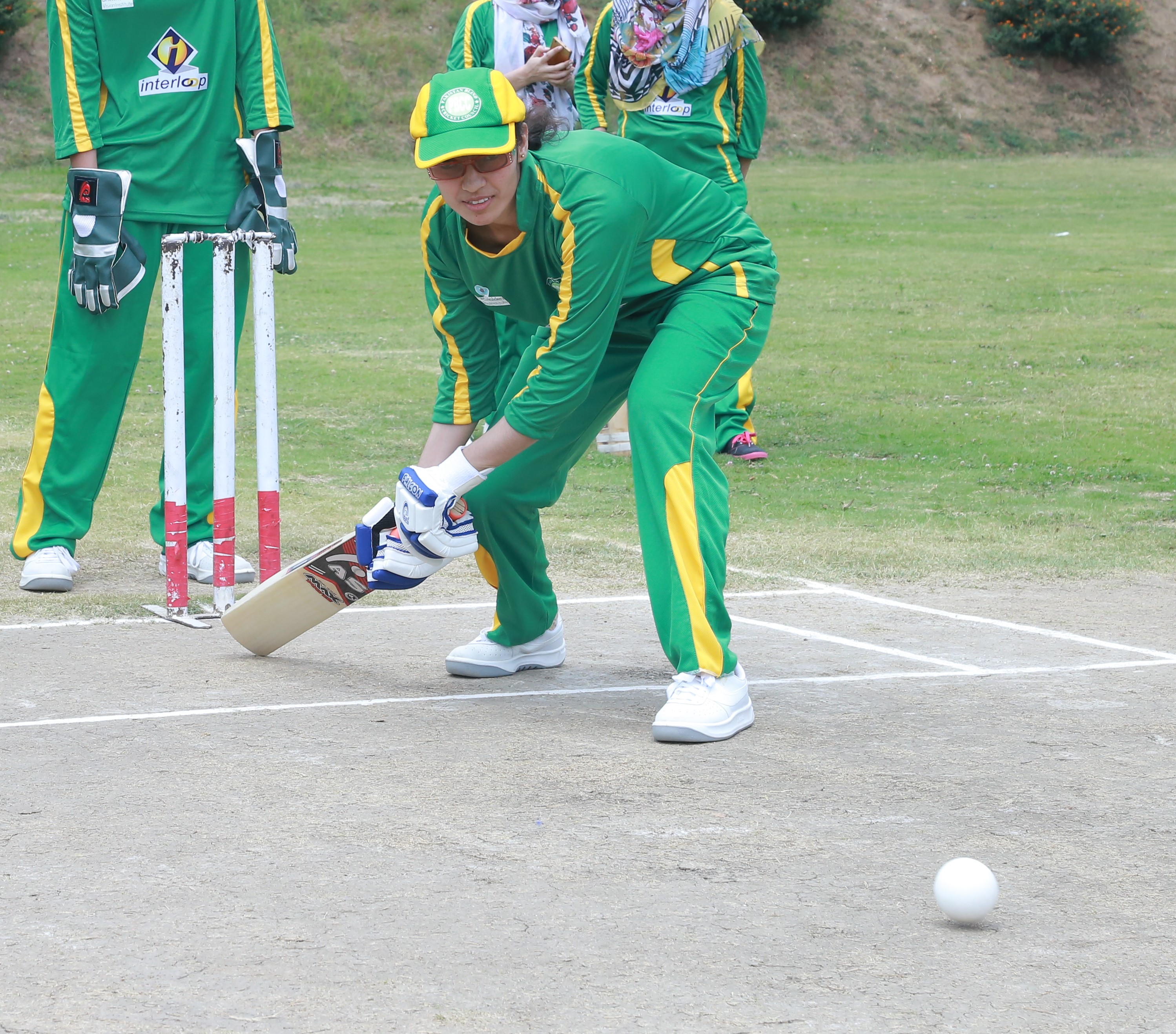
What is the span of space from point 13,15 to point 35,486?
29045mm

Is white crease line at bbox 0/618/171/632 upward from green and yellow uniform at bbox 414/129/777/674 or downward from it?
downward

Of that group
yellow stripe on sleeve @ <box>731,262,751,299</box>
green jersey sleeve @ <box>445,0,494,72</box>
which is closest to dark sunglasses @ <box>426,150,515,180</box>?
yellow stripe on sleeve @ <box>731,262,751,299</box>

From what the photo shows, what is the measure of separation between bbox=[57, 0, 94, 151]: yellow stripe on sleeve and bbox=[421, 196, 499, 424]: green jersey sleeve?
81.4 inches

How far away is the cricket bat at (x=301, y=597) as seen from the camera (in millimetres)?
5043

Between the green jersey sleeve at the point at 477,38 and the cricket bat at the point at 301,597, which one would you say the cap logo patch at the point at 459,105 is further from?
the green jersey sleeve at the point at 477,38

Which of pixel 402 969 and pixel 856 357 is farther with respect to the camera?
pixel 856 357

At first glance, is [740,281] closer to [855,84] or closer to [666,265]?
[666,265]

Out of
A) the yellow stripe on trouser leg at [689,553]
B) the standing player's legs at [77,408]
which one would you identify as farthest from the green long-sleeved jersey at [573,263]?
the standing player's legs at [77,408]

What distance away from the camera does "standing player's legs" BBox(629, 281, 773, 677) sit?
4.48 meters

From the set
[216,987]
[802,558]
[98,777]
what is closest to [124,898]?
[216,987]

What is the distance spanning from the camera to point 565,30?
7.05m

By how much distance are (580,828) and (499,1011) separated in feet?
3.06

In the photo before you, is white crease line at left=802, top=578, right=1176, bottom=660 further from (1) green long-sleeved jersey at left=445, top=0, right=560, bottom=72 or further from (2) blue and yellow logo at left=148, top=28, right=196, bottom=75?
(2) blue and yellow logo at left=148, top=28, right=196, bottom=75

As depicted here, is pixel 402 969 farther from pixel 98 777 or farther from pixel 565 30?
pixel 565 30
